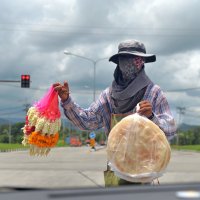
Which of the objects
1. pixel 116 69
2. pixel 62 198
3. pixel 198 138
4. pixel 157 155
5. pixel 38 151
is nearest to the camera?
pixel 62 198

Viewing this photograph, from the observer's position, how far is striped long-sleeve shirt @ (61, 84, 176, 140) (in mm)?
2447

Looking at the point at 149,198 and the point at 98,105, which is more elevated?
the point at 98,105

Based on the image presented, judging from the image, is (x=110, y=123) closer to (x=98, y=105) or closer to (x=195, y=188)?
(x=98, y=105)

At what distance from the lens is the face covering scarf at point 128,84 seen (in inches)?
96.7

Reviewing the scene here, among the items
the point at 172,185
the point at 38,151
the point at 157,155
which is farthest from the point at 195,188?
the point at 38,151

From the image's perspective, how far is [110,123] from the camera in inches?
104

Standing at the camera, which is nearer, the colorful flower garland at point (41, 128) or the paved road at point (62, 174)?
the colorful flower garland at point (41, 128)

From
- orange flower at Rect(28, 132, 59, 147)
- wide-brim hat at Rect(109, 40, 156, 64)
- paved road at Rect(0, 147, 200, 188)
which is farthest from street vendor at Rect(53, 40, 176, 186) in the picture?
paved road at Rect(0, 147, 200, 188)

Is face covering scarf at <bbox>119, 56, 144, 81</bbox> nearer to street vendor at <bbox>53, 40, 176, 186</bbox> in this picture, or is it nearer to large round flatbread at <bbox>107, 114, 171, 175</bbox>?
street vendor at <bbox>53, 40, 176, 186</bbox>

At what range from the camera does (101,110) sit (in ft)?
8.79

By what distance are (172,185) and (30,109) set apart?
1359 millimetres

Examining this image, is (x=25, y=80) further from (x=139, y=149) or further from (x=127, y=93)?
(x=139, y=149)

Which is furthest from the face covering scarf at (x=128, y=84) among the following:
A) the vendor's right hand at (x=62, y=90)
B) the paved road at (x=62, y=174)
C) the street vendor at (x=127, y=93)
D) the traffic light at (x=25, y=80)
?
the traffic light at (x=25, y=80)

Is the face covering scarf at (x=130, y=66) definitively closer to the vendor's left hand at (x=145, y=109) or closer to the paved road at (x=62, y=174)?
the vendor's left hand at (x=145, y=109)
